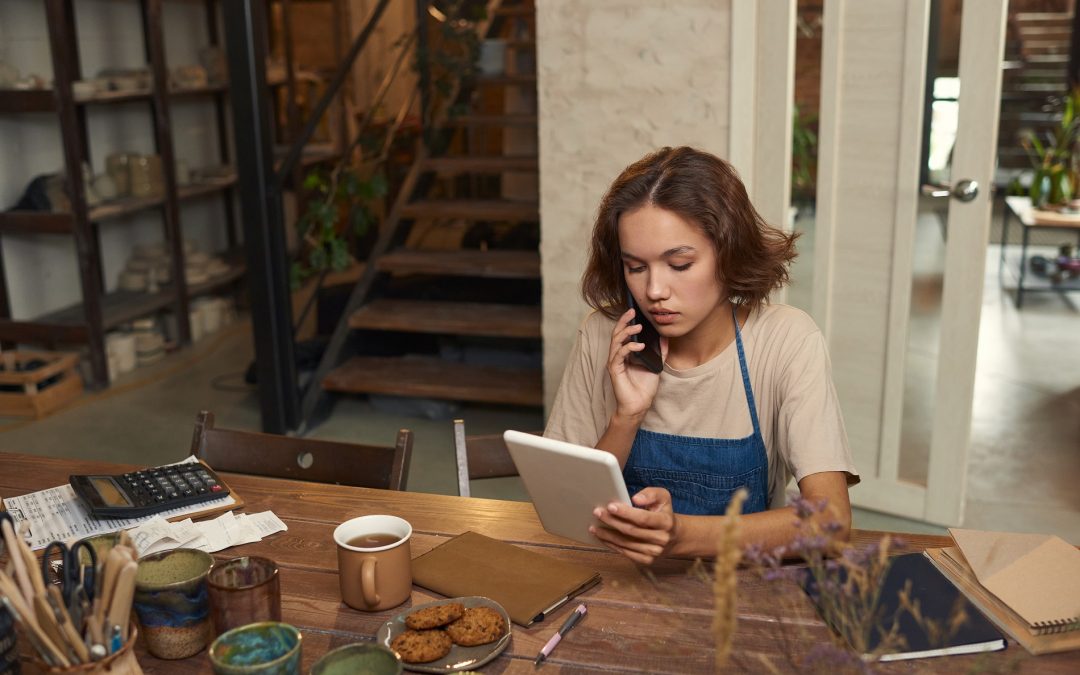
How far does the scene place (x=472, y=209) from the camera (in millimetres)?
5020

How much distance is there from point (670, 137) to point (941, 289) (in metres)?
1.03

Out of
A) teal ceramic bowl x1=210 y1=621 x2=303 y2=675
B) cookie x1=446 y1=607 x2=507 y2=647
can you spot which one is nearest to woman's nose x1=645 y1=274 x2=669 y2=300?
cookie x1=446 y1=607 x2=507 y2=647

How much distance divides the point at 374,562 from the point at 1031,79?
11.9 m

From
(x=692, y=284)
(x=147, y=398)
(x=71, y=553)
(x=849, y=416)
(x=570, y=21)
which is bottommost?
(x=147, y=398)

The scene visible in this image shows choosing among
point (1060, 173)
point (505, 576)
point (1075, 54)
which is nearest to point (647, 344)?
point (505, 576)

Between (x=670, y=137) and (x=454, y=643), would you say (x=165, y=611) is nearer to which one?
(x=454, y=643)

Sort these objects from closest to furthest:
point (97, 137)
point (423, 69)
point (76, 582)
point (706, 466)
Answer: point (76, 582) < point (706, 466) < point (423, 69) < point (97, 137)

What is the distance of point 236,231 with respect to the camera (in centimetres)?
722

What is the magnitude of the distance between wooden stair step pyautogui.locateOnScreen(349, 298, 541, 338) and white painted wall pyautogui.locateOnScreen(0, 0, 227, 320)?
1842 millimetres

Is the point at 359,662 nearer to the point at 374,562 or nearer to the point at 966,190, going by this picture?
the point at 374,562

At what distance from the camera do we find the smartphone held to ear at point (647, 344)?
1.93 meters

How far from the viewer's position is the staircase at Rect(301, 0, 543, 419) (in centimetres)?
464

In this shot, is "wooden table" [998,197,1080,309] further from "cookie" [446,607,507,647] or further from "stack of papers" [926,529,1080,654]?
"cookie" [446,607,507,647]

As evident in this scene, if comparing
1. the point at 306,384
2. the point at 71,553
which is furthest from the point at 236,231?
the point at 71,553
